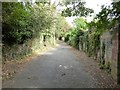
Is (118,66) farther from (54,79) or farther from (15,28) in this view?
(15,28)

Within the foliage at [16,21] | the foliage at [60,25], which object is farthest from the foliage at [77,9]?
the foliage at [60,25]

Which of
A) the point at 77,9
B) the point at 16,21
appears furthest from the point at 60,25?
the point at 77,9

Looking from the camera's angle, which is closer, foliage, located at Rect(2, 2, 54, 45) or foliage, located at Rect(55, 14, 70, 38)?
foliage, located at Rect(2, 2, 54, 45)

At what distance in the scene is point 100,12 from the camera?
10.7 m

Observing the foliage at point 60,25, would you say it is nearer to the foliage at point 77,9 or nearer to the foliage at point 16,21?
the foliage at point 16,21

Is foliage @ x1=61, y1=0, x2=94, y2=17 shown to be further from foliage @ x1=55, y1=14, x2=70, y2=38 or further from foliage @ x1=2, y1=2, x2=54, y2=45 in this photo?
foliage @ x1=55, y1=14, x2=70, y2=38

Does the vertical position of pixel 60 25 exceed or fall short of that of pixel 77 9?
it exceeds it

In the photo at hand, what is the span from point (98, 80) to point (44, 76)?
2579 mm

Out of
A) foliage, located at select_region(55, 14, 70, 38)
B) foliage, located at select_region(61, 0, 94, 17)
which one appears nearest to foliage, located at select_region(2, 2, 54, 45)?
foliage, located at select_region(61, 0, 94, 17)

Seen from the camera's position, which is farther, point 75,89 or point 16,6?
point 16,6

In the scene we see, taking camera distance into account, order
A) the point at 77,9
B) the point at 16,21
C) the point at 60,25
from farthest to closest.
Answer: the point at 60,25, the point at 16,21, the point at 77,9

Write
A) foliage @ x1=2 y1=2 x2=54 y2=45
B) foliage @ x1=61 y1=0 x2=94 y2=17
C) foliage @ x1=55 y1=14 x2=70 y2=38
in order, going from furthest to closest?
foliage @ x1=55 y1=14 x2=70 y2=38 → foliage @ x1=2 y1=2 x2=54 y2=45 → foliage @ x1=61 y1=0 x2=94 y2=17

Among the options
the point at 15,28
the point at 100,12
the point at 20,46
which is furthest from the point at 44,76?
the point at 20,46

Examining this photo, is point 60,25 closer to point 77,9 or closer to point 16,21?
point 16,21
